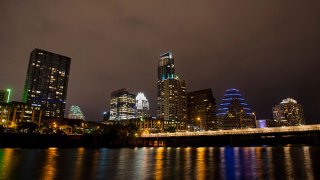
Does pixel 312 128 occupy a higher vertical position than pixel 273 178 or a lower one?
higher

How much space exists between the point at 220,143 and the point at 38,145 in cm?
12423

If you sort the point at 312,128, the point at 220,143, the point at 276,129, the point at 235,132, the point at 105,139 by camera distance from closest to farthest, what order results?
the point at 312,128 → the point at 276,129 → the point at 235,132 → the point at 105,139 → the point at 220,143

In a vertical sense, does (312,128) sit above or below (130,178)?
above

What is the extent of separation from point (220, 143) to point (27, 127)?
139 m

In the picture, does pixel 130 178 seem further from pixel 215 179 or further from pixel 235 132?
pixel 235 132

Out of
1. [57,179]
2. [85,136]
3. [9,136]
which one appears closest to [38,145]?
[9,136]

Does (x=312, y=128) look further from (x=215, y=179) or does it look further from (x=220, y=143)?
(x=215, y=179)

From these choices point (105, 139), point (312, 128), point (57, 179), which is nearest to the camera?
point (57, 179)

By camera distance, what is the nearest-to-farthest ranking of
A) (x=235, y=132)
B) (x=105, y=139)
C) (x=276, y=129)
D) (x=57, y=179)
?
(x=57, y=179)
(x=276, y=129)
(x=235, y=132)
(x=105, y=139)

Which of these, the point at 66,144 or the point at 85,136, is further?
the point at 85,136

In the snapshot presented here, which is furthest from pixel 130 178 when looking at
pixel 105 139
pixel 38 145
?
pixel 105 139

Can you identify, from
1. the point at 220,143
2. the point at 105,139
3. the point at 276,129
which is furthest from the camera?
the point at 220,143

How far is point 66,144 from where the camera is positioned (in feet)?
537

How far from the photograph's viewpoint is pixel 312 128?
13012 centimetres
